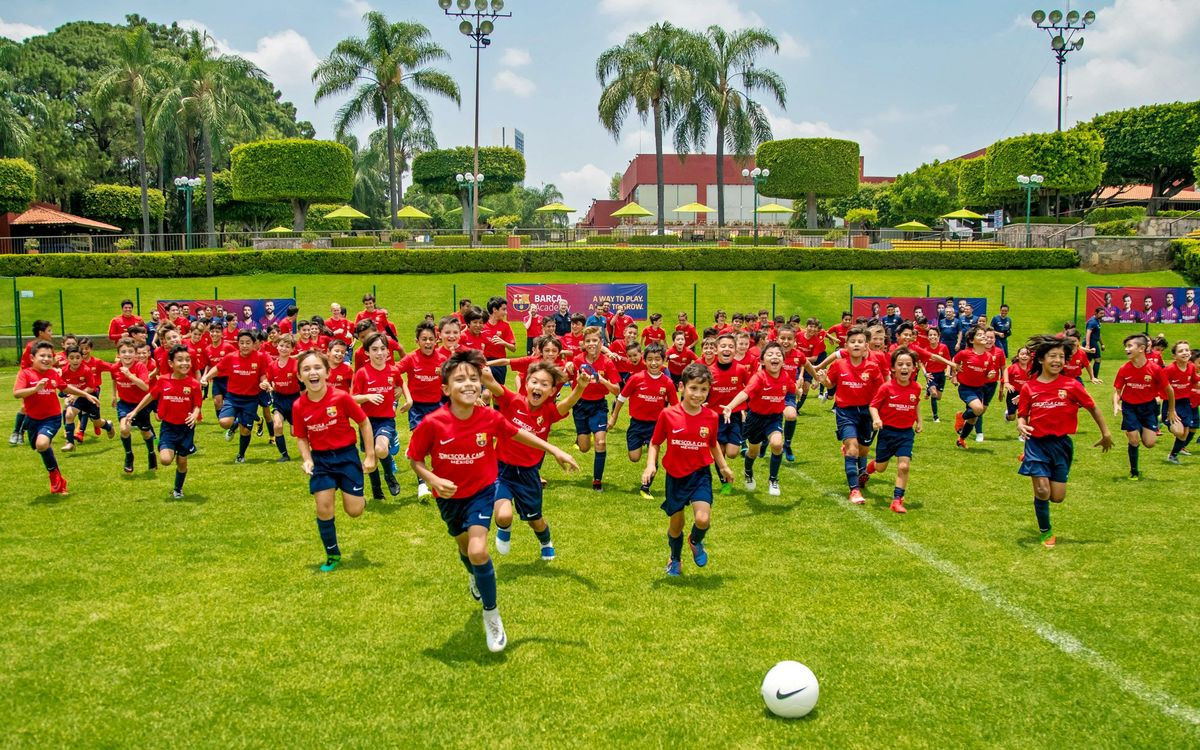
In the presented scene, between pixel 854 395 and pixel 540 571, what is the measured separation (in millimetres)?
4792

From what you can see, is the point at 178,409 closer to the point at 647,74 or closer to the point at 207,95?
the point at 647,74

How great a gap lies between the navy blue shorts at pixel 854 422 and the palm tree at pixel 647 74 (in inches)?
1491

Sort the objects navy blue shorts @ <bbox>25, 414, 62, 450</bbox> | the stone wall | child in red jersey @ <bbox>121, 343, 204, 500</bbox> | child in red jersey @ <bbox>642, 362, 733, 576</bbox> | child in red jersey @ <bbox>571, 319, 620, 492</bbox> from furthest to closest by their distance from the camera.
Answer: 1. the stone wall
2. child in red jersey @ <bbox>571, 319, 620, 492</bbox>
3. navy blue shorts @ <bbox>25, 414, 62, 450</bbox>
4. child in red jersey @ <bbox>121, 343, 204, 500</bbox>
5. child in red jersey @ <bbox>642, 362, 733, 576</bbox>

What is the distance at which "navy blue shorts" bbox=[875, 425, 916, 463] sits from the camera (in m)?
9.73

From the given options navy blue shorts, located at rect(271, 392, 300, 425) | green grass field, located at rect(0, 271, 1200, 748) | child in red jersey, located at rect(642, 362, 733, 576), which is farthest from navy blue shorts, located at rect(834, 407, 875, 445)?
navy blue shorts, located at rect(271, 392, 300, 425)

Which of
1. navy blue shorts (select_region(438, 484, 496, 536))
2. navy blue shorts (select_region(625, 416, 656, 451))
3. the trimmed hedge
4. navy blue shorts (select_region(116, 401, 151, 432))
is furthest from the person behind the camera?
the trimmed hedge

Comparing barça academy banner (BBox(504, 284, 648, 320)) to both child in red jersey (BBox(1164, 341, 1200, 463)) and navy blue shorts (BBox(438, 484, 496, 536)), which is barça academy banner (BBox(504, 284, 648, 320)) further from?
navy blue shorts (BBox(438, 484, 496, 536))

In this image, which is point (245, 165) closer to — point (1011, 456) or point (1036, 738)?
point (1011, 456)

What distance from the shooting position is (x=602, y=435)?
430 inches

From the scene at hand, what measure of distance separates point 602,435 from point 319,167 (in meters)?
45.2

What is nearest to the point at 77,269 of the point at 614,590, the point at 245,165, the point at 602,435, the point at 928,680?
the point at 245,165

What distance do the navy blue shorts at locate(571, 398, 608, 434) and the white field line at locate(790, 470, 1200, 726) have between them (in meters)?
3.62

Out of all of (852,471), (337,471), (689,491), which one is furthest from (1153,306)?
(337,471)

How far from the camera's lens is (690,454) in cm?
733
